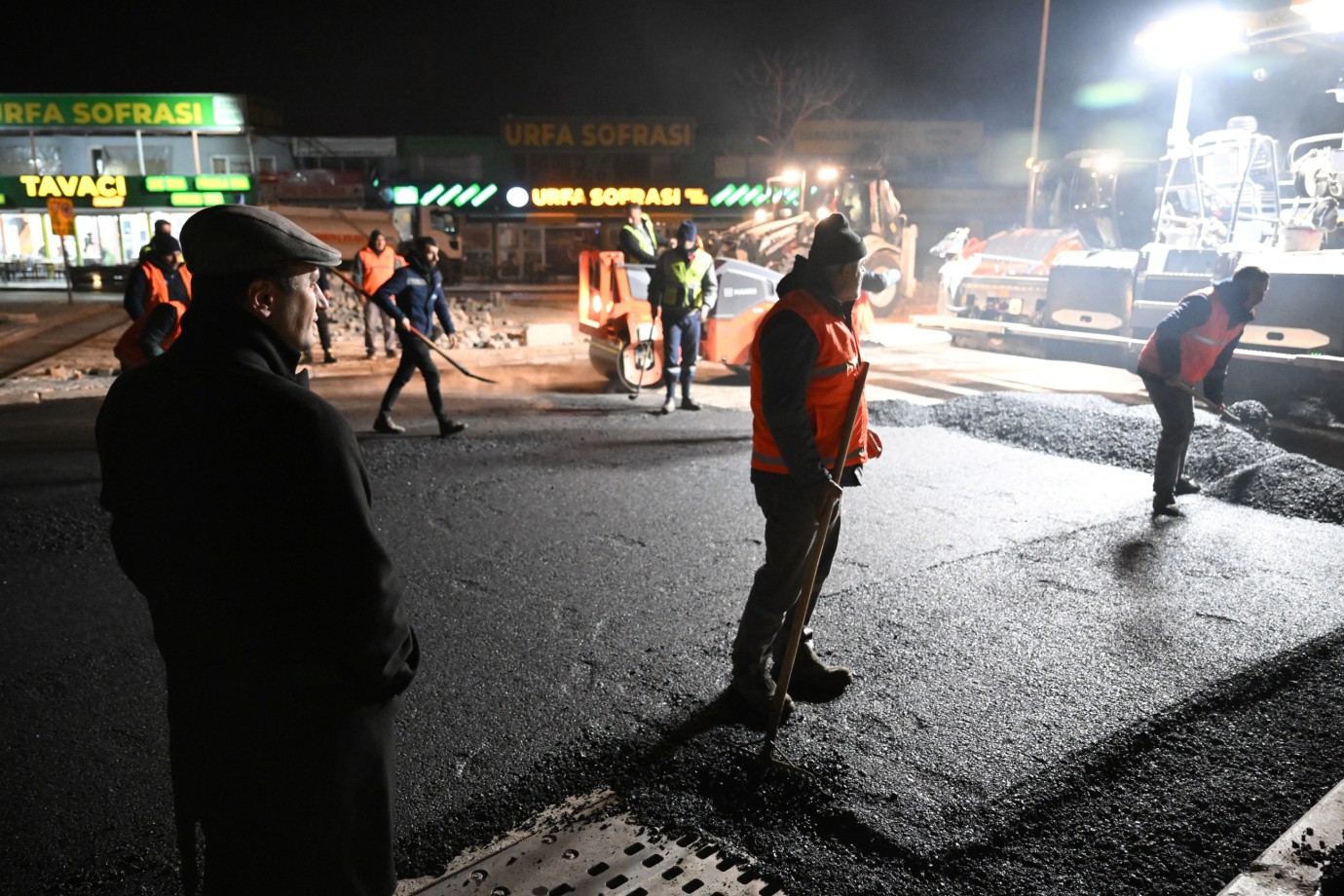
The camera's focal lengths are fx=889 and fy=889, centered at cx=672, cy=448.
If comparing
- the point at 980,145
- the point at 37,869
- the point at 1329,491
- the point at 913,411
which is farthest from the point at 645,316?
the point at 980,145

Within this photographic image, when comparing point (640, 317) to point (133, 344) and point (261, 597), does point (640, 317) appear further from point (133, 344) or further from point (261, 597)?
point (261, 597)

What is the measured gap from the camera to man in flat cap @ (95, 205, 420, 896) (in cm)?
159

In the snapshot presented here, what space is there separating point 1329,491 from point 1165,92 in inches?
416

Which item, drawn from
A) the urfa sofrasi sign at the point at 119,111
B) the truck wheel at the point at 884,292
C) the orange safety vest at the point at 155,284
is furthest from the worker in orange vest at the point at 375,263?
the urfa sofrasi sign at the point at 119,111

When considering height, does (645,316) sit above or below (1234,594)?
above

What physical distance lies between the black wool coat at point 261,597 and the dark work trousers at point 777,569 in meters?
2.02

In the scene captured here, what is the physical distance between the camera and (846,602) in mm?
4852

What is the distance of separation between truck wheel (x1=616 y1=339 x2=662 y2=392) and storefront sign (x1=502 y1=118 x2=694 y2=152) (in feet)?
93.4

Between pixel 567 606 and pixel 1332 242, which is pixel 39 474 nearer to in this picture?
pixel 567 606

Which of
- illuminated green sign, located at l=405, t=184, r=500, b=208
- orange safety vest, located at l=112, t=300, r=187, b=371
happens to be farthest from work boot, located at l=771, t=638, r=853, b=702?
illuminated green sign, located at l=405, t=184, r=500, b=208

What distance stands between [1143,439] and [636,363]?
584cm

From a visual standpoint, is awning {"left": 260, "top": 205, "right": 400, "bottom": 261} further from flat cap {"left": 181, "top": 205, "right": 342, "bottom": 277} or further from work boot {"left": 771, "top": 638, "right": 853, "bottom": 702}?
flat cap {"left": 181, "top": 205, "right": 342, "bottom": 277}

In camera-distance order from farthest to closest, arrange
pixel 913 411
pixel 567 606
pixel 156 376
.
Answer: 1. pixel 913 411
2. pixel 567 606
3. pixel 156 376

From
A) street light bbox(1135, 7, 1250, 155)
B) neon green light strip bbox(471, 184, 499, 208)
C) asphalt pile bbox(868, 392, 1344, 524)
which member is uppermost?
street light bbox(1135, 7, 1250, 155)
